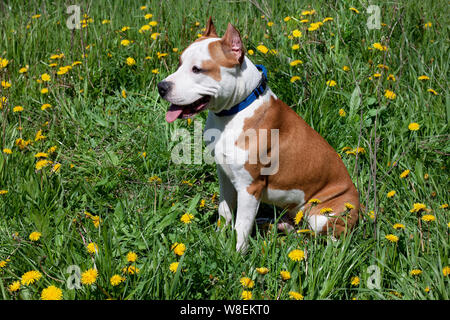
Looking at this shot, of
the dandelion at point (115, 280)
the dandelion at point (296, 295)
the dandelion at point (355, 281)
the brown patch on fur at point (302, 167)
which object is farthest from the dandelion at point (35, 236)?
the dandelion at point (355, 281)

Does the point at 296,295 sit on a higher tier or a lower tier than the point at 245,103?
lower

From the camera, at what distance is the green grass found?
2.34 metres

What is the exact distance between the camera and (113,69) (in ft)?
13.5

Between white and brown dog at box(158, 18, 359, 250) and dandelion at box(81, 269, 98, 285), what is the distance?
90 centimetres

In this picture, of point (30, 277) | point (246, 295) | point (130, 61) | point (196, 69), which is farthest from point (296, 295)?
point (130, 61)

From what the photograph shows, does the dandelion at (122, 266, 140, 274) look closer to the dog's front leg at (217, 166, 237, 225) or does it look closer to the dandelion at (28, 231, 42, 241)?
the dandelion at (28, 231, 42, 241)

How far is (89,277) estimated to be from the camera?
2.05 metres

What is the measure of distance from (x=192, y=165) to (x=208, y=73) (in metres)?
1.03

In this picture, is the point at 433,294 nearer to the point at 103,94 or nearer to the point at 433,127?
the point at 433,127

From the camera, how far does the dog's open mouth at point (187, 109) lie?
2657 mm

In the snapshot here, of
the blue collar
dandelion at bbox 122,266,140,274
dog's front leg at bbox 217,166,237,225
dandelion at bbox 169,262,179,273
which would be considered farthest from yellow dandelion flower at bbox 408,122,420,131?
dandelion at bbox 122,266,140,274

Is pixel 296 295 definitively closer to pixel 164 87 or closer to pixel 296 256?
pixel 296 256

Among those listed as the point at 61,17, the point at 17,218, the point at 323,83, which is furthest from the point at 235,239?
the point at 61,17

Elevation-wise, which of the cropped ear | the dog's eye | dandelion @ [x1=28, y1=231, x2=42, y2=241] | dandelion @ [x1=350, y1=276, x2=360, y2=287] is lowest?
dandelion @ [x1=350, y1=276, x2=360, y2=287]
